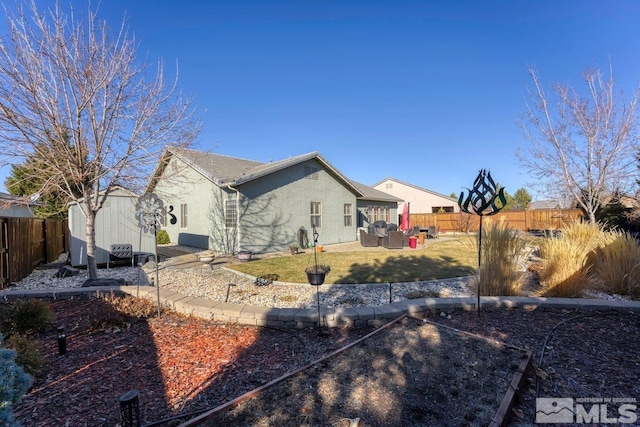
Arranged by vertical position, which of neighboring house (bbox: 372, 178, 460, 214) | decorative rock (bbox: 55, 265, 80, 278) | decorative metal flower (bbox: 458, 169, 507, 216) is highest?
neighboring house (bbox: 372, 178, 460, 214)

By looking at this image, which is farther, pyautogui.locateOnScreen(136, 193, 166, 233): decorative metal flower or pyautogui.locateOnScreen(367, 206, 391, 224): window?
pyautogui.locateOnScreen(367, 206, 391, 224): window

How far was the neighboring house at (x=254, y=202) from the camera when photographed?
36.2 feet

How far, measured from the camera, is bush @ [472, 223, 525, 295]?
495 cm

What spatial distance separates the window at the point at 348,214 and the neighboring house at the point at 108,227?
32.5ft

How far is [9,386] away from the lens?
138 cm

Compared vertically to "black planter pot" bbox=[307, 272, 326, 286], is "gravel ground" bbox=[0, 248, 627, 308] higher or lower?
lower

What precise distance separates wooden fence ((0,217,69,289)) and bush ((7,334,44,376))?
4877 millimetres

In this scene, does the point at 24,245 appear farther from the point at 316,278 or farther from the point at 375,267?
the point at 375,267

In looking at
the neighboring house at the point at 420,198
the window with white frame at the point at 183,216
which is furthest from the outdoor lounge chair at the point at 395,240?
the neighboring house at the point at 420,198

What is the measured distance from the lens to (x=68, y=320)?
412cm

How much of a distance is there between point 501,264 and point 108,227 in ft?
33.5

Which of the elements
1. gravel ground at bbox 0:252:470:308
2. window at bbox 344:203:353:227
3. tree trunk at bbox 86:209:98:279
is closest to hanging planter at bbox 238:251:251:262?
gravel ground at bbox 0:252:470:308

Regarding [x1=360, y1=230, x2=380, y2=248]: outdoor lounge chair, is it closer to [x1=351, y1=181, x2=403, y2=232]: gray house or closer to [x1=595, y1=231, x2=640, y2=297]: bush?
[x1=351, y1=181, x2=403, y2=232]: gray house

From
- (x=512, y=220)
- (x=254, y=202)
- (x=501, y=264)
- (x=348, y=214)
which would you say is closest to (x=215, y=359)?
(x=501, y=264)
